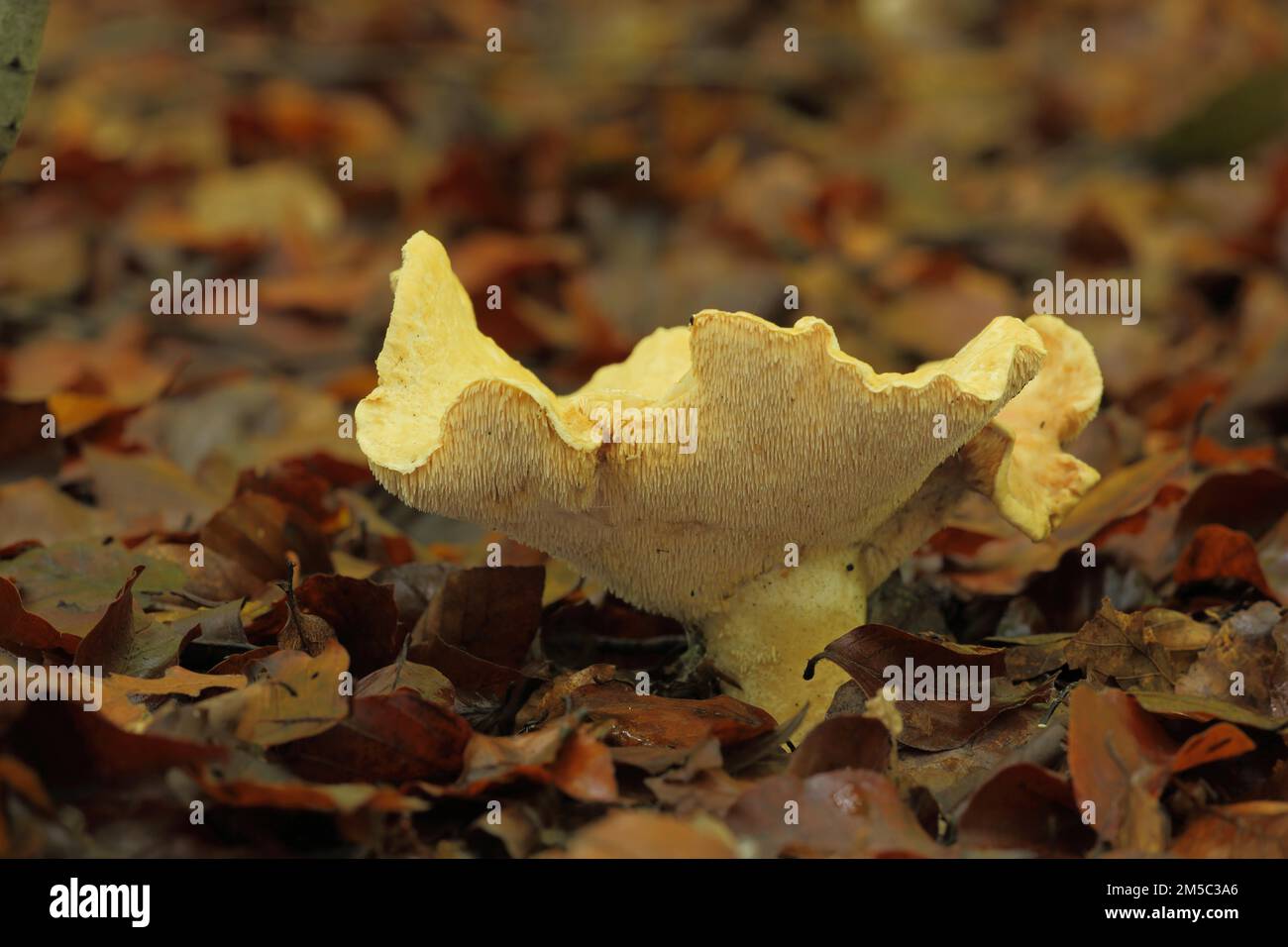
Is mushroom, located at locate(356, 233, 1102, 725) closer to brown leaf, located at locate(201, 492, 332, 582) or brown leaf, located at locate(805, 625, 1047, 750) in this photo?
brown leaf, located at locate(805, 625, 1047, 750)

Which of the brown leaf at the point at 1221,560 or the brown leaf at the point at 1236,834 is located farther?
the brown leaf at the point at 1221,560

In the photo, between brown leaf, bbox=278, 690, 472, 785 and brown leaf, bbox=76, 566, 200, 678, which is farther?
brown leaf, bbox=76, 566, 200, 678

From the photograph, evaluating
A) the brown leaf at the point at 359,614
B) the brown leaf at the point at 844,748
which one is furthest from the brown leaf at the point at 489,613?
the brown leaf at the point at 844,748

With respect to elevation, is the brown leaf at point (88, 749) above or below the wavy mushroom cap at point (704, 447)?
below

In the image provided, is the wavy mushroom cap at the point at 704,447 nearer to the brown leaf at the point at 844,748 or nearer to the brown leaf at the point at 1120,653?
the brown leaf at the point at 1120,653

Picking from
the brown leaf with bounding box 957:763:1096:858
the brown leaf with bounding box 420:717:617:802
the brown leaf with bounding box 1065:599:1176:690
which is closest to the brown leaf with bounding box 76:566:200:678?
the brown leaf with bounding box 420:717:617:802

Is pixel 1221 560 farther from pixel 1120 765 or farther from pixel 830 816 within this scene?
pixel 830 816
